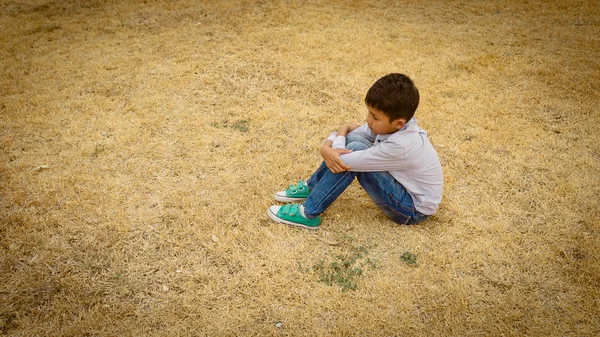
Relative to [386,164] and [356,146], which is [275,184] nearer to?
[356,146]

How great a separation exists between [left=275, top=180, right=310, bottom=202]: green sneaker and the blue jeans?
0.88ft

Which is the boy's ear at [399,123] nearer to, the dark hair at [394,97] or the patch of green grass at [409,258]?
the dark hair at [394,97]

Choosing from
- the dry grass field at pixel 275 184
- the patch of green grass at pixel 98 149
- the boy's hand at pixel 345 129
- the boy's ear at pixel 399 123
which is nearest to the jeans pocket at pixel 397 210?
the dry grass field at pixel 275 184

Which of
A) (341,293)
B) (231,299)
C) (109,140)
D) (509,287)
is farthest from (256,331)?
(109,140)

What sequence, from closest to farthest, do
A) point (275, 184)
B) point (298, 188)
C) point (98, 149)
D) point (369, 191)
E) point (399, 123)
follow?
point (399, 123), point (369, 191), point (298, 188), point (275, 184), point (98, 149)

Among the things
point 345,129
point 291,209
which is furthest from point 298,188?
point 345,129

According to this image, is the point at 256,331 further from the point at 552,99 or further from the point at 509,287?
the point at 552,99

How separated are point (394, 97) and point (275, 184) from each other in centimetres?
134

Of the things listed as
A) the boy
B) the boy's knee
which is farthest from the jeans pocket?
the boy's knee

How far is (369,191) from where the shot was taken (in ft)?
8.80

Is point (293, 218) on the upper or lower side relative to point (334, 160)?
lower

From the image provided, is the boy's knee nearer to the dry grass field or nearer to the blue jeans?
the blue jeans

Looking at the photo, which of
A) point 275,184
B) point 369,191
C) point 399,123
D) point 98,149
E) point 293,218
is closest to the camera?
point 399,123

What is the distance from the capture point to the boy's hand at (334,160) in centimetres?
246
